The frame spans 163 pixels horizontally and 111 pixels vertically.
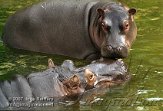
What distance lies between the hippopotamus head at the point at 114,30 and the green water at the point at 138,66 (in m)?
0.40

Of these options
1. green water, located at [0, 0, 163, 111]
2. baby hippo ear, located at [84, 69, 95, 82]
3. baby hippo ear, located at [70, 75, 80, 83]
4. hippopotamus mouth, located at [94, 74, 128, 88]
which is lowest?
green water, located at [0, 0, 163, 111]

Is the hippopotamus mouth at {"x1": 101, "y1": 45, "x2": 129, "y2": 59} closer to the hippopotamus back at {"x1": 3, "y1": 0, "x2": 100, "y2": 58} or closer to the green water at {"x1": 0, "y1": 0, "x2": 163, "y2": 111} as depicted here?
the green water at {"x1": 0, "y1": 0, "x2": 163, "y2": 111}

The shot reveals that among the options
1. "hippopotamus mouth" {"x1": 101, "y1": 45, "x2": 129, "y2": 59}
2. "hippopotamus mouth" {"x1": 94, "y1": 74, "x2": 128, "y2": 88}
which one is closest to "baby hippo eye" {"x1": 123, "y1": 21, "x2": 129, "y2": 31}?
"hippopotamus mouth" {"x1": 101, "y1": 45, "x2": 129, "y2": 59}

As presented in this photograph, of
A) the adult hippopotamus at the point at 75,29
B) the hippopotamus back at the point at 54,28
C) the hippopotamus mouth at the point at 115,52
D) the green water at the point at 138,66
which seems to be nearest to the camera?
the green water at the point at 138,66

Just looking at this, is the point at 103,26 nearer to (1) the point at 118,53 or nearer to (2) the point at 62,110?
(1) the point at 118,53

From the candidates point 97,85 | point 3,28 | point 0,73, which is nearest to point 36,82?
point 97,85

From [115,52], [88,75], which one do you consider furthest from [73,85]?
[115,52]

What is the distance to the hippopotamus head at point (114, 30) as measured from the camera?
10.2 metres

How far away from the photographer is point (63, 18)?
12102mm

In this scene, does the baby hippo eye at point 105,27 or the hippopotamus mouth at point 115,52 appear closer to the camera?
the hippopotamus mouth at point 115,52

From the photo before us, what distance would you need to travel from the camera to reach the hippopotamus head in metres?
10.2

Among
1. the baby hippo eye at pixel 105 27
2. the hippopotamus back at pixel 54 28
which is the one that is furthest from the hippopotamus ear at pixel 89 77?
the hippopotamus back at pixel 54 28

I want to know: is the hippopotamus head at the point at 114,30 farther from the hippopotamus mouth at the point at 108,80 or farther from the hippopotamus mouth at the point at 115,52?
the hippopotamus mouth at the point at 108,80

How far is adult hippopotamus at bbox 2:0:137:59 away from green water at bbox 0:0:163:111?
1.09 ft
